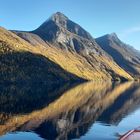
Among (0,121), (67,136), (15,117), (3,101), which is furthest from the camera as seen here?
(3,101)

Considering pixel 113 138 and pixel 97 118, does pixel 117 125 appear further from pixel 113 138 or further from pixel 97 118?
pixel 113 138

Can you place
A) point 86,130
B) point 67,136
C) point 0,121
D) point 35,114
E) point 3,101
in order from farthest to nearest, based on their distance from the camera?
point 3,101 < point 35,114 < point 0,121 < point 86,130 < point 67,136

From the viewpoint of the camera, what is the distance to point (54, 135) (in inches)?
3322

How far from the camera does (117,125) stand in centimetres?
10750

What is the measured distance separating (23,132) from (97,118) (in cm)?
3870

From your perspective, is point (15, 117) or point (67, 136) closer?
point (67, 136)

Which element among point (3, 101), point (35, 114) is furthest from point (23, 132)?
point (3, 101)

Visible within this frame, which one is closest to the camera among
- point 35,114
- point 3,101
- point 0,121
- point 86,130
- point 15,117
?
point 86,130

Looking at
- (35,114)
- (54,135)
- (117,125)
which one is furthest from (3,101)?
(54,135)

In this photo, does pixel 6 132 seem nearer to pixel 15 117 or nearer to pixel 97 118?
pixel 15 117

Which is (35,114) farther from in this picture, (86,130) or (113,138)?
(113,138)

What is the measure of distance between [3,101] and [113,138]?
77.6 meters

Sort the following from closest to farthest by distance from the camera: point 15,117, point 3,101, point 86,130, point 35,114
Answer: point 86,130 < point 15,117 < point 35,114 < point 3,101

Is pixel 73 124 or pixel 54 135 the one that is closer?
pixel 54 135
